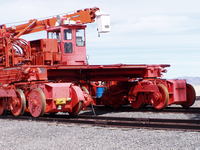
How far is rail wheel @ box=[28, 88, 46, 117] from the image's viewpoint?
36.9ft

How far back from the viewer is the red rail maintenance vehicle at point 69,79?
38.2ft

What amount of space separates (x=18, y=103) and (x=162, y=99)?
5410 mm

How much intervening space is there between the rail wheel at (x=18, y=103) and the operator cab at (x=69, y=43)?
2710mm

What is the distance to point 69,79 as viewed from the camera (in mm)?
14117

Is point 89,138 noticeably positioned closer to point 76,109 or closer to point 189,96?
point 76,109

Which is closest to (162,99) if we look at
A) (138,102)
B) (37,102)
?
(138,102)

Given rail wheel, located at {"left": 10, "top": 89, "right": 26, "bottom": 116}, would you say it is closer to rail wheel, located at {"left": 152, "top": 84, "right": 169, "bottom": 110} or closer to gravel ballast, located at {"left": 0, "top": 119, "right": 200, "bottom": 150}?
gravel ballast, located at {"left": 0, "top": 119, "right": 200, "bottom": 150}

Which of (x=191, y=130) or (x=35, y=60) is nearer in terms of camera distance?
(x=191, y=130)

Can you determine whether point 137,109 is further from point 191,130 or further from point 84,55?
point 191,130

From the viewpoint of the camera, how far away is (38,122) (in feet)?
35.6

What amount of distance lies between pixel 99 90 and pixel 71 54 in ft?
9.54

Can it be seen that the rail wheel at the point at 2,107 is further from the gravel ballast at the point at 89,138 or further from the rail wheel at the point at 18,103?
the gravel ballast at the point at 89,138

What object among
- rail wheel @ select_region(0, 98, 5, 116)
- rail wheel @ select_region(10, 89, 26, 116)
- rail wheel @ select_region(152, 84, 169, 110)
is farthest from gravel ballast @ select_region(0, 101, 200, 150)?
rail wheel @ select_region(152, 84, 169, 110)

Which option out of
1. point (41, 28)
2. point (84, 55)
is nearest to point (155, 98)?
point (84, 55)
